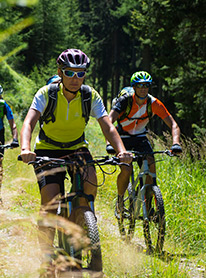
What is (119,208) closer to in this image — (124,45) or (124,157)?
(124,157)

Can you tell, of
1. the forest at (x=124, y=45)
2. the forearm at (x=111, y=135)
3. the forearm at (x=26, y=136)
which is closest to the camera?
the forearm at (x=26, y=136)

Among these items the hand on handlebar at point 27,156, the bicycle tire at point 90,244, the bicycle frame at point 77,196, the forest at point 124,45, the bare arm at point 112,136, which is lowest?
the bicycle tire at point 90,244

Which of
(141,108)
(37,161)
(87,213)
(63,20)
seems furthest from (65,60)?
(63,20)

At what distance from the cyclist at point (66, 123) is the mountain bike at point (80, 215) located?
0.31 ft

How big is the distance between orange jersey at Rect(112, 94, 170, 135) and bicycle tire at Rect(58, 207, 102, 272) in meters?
2.44

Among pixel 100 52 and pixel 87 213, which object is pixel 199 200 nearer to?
pixel 87 213

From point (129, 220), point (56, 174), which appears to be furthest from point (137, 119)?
point (56, 174)

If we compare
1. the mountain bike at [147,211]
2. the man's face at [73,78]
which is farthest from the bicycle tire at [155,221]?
the man's face at [73,78]

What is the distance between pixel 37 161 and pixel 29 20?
1.91 metres

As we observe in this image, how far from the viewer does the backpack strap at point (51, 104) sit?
372cm

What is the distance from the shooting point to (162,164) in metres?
8.27

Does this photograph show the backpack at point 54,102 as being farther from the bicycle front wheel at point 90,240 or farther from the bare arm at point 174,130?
the bare arm at point 174,130

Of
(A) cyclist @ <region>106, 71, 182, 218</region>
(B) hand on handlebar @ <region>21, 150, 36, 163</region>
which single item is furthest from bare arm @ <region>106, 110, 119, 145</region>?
(B) hand on handlebar @ <region>21, 150, 36, 163</region>

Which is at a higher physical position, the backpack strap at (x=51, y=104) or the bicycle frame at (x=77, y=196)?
the backpack strap at (x=51, y=104)
